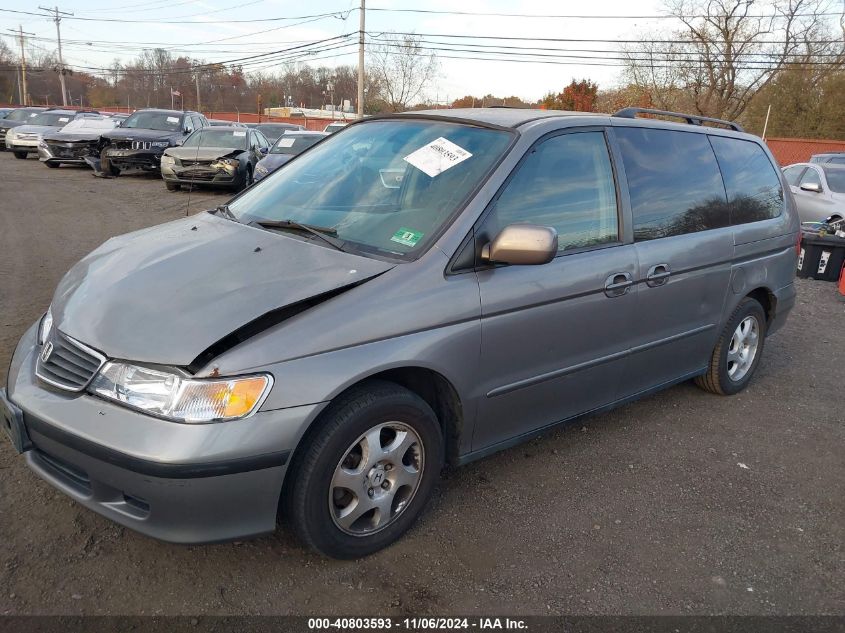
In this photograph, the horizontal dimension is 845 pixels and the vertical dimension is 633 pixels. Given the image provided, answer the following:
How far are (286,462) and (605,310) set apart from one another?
71.5 inches

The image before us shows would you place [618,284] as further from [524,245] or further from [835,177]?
[835,177]

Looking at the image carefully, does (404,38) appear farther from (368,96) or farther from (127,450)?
(127,450)

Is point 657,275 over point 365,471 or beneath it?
over

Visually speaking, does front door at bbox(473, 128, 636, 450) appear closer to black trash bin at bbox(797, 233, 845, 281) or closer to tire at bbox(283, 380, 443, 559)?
tire at bbox(283, 380, 443, 559)

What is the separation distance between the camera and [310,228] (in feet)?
9.92

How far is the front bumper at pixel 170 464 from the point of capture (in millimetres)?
2146

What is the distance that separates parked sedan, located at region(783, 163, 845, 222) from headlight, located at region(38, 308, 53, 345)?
36.2 feet

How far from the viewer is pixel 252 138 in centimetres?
1498

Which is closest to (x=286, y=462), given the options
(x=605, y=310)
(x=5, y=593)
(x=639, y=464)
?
(x=5, y=593)

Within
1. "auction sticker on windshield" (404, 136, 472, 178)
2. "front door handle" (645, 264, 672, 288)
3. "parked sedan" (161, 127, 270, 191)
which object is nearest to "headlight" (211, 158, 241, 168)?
"parked sedan" (161, 127, 270, 191)

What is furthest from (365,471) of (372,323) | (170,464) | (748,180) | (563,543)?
(748,180)

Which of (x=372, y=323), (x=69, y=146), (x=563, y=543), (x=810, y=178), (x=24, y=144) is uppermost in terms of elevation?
(x=810, y=178)

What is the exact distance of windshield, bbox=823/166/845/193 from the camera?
1110cm

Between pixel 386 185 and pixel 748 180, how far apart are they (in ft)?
8.74
